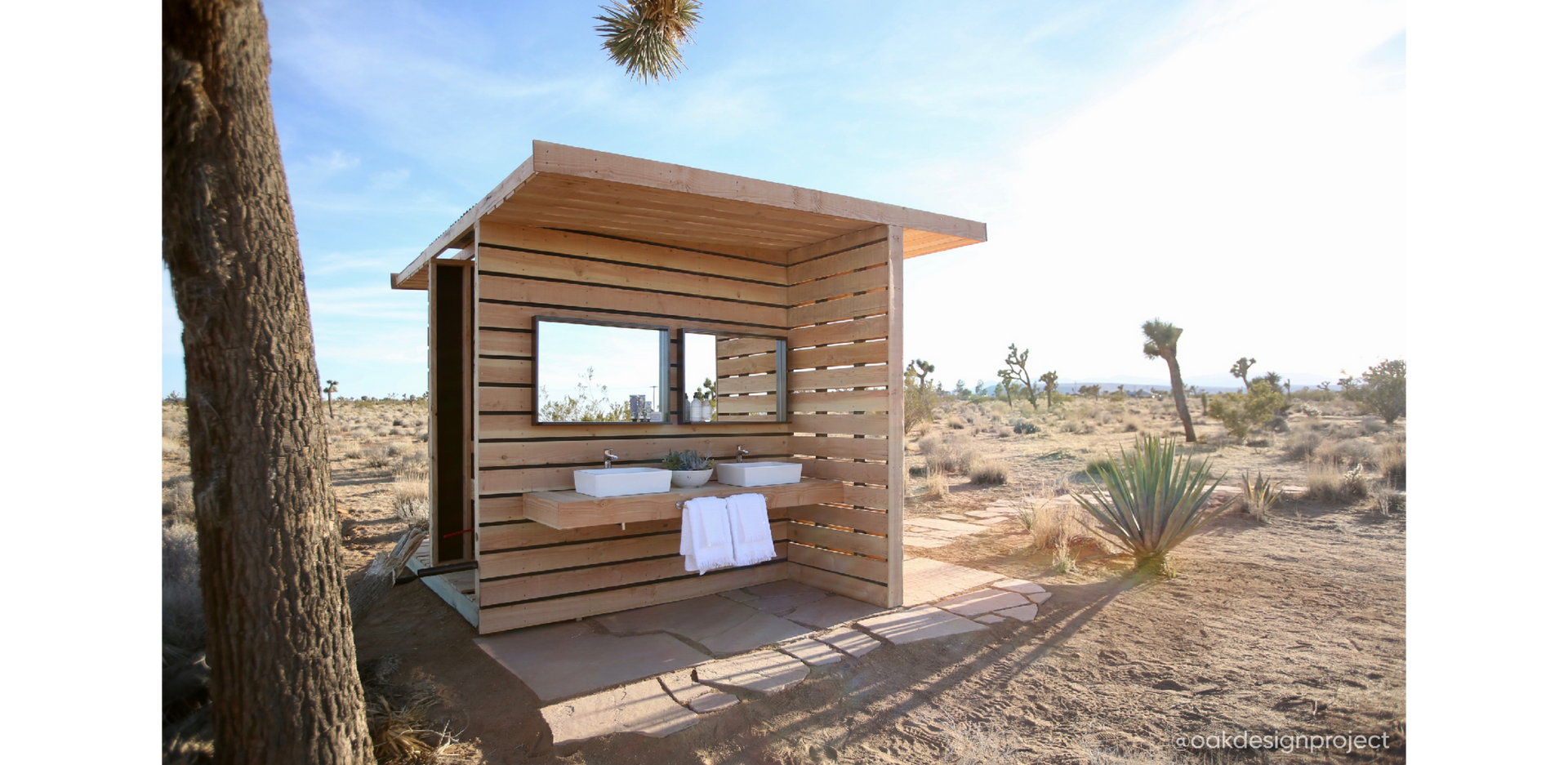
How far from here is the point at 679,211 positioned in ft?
14.8

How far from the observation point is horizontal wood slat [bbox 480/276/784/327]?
4.68 meters

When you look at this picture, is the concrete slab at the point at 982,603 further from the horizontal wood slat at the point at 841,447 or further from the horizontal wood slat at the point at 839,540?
the horizontal wood slat at the point at 841,447

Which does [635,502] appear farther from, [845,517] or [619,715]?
[845,517]

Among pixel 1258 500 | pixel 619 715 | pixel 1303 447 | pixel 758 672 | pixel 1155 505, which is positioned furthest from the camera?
pixel 1303 447

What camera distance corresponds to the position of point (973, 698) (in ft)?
11.1

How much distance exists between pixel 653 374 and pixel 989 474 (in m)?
7.00

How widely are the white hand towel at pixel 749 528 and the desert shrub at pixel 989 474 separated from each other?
682 cm

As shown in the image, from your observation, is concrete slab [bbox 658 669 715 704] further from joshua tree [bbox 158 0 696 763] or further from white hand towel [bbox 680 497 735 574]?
joshua tree [bbox 158 0 696 763]

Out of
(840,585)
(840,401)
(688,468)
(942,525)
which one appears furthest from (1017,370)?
(688,468)

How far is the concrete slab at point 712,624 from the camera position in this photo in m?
4.28
